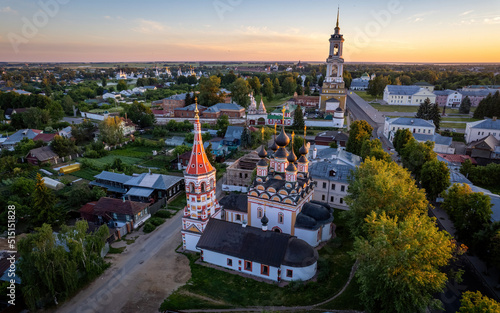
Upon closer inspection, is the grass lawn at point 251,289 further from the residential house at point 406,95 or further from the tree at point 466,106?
the residential house at point 406,95

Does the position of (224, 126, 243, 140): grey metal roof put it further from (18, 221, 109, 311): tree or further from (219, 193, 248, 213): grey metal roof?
(18, 221, 109, 311): tree

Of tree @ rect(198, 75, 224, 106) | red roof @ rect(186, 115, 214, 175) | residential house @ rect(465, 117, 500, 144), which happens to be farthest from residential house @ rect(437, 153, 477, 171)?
tree @ rect(198, 75, 224, 106)

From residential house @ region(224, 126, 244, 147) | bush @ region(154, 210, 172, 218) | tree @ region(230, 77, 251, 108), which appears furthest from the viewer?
tree @ region(230, 77, 251, 108)

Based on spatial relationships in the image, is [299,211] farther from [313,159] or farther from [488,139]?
[488,139]

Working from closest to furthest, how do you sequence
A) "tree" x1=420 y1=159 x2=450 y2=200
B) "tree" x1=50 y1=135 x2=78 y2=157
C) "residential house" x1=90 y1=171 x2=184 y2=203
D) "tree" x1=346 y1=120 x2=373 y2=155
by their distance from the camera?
"tree" x1=420 y1=159 x2=450 y2=200
"residential house" x1=90 y1=171 x2=184 y2=203
"tree" x1=346 y1=120 x2=373 y2=155
"tree" x1=50 y1=135 x2=78 y2=157

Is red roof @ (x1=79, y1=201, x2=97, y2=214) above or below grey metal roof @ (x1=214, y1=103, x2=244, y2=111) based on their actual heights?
below

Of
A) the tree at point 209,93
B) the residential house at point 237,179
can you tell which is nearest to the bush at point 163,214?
the residential house at point 237,179

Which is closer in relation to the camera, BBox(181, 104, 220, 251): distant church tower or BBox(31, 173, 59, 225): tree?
BBox(181, 104, 220, 251): distant church tower

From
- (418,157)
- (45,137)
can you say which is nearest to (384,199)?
(418,157)
